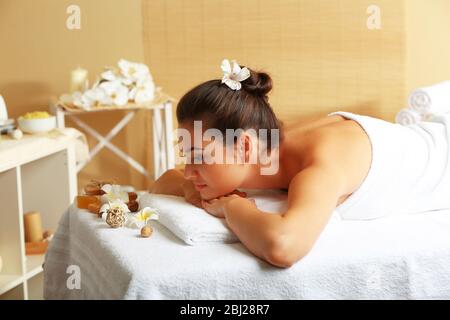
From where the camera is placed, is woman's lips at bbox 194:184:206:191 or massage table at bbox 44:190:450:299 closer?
massage table at bbox 44:190:450:299

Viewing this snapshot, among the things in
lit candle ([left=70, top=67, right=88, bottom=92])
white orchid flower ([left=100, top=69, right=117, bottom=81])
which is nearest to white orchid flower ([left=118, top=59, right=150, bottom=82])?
white orchid flower ([left=100, top=69, right=117, bottom=81])

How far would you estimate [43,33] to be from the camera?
358 cm

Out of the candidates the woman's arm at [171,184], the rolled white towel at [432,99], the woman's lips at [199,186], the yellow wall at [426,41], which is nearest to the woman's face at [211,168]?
the woman's lips at [199,186]

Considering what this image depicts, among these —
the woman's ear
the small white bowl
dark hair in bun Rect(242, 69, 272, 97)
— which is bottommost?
the small white bowl

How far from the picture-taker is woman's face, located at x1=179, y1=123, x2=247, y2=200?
64.1 inches

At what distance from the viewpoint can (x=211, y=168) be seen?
1.64 meters

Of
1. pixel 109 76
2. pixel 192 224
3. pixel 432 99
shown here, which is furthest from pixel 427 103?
pixel 192 224

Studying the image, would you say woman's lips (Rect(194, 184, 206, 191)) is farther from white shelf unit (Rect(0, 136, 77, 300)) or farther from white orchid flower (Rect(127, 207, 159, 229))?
white shelf unit (Rect(0, 136, 77, 300))

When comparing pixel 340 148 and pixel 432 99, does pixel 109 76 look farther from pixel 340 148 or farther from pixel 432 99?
pixel 340 148

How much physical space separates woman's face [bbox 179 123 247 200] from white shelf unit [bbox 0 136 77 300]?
90 centimetres

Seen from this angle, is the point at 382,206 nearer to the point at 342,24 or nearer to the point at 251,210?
the point at 251,210

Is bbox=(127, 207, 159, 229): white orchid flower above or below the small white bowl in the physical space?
below

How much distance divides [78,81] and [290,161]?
189cm

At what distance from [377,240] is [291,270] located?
0.25 m
